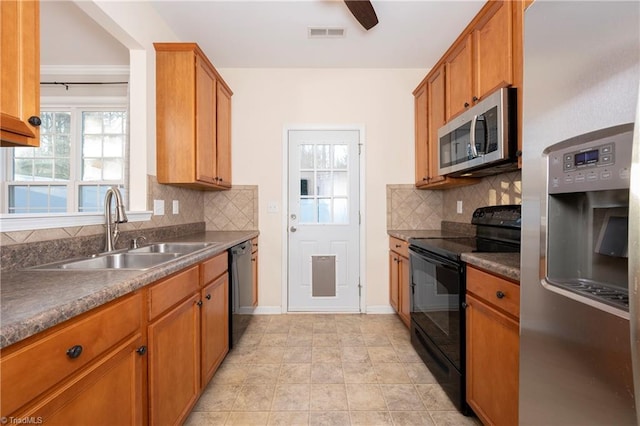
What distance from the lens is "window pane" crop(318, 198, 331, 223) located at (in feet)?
10.2

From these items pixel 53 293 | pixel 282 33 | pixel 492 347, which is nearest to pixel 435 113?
pixel 282 33

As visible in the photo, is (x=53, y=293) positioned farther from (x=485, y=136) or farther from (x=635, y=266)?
(x=485, y=136)

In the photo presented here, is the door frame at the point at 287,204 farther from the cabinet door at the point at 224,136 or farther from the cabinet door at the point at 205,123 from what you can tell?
the cabinet door at the point at 205,123

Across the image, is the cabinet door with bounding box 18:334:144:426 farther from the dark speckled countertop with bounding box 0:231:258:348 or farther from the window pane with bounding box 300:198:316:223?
the window pane with bounding box 300:198:316:223

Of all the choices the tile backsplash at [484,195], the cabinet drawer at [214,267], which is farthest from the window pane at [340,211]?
the cabinet drawer at [214,267]

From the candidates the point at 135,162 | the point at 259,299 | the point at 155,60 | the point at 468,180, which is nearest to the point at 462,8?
the point at 468,180

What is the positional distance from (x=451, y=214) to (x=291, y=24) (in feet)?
7.88

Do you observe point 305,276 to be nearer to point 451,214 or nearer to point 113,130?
point 451,214

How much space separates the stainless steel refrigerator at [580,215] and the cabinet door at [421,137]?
79.0 inches

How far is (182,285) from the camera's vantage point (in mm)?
1360

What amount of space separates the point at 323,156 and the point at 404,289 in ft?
5.39

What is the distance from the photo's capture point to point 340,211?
3135mm

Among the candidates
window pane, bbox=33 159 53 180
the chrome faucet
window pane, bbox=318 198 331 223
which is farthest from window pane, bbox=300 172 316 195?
window pane, bbox=33 159 53 180

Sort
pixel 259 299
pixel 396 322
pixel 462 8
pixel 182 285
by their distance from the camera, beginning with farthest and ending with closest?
pixel 259 299 < pixel 396 322 < pixel 462 8 < pixel 182 285
